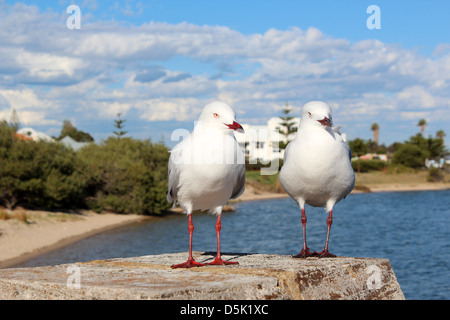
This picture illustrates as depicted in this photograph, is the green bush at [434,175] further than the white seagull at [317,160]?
Yes

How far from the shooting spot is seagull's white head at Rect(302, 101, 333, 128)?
5652mm

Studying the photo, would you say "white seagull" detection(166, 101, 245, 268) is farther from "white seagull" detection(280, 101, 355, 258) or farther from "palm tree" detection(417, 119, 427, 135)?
"palm tree" detection(417, 119, 427, 135)

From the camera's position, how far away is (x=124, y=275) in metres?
4.56

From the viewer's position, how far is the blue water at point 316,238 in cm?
2595

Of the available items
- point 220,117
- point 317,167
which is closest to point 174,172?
point 220,117

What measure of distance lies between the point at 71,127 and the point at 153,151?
72296 mm

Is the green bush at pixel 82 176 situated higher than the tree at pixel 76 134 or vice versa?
the tree at pixel 76 134

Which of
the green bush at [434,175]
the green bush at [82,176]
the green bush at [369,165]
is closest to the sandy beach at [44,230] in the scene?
the green bush at [82,176]

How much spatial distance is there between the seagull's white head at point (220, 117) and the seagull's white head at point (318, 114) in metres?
1.03

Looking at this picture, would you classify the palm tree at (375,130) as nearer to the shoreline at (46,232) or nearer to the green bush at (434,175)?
the green bush at (434,175)

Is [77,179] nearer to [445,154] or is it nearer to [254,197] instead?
[254,197]

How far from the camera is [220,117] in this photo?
5203mm

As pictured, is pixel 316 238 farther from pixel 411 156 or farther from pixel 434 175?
pixel 411 156

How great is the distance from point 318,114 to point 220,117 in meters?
1.19
